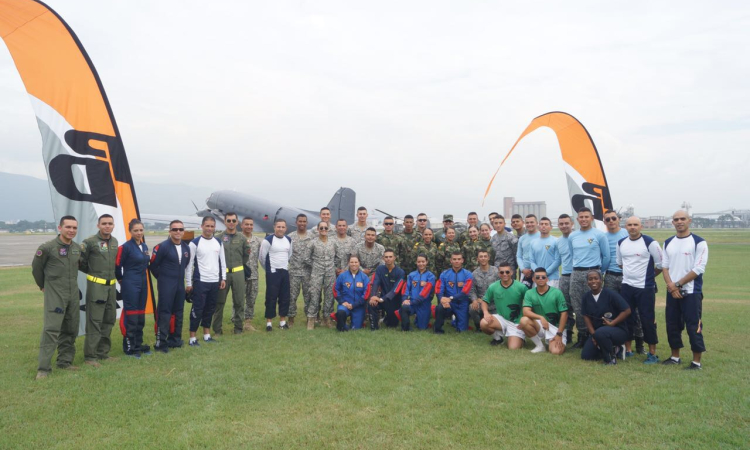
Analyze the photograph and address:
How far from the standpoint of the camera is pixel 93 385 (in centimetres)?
493

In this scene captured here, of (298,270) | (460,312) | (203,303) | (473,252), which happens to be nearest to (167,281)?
(203,303)

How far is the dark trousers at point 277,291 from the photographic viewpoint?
7855 millimetres

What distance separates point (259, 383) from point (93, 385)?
1.91 meters

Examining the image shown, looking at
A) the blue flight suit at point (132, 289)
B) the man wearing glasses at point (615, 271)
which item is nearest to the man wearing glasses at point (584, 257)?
the man wearing glasses at point (615, 271)

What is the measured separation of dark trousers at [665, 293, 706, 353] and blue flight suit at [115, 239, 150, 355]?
7.29 meters

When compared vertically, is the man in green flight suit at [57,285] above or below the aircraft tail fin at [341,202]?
below

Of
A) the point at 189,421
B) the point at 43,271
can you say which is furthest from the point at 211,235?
the point at 189,421

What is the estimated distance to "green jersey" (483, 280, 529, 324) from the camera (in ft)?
22.8

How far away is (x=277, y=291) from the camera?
7.91m

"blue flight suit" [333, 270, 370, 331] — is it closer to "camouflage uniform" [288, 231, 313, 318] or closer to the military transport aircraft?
"camouflage uniform" [288, 231, 313, 318]

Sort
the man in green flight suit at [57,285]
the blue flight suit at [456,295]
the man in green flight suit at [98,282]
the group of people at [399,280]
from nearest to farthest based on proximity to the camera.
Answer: the man in green flight suit at [57,285], the group of people at [399,280], the man in green flight suit at [98,282], the blue flight suit at [456,295]

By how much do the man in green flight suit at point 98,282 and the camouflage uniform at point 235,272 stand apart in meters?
1.70

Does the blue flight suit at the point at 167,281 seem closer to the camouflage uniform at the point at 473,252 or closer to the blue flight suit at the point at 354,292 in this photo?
the blue flight suit at the point at 354,292

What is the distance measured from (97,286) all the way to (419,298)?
5.02m
